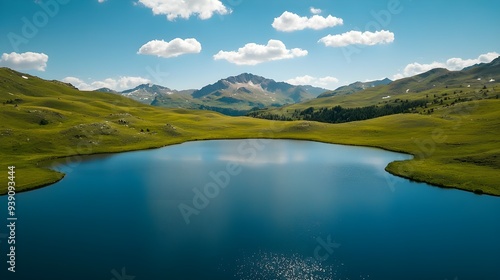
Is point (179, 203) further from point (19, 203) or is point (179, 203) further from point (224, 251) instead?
point (19, 203)

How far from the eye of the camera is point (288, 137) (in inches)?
5822

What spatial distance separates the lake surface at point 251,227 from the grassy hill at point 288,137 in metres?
8.77

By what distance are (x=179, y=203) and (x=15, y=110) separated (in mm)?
120180

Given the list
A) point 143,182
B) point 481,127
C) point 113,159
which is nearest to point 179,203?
point 143,182

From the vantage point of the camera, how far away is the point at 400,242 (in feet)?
132
